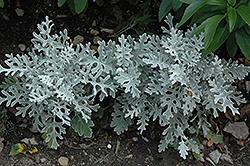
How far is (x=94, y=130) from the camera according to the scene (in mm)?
2332

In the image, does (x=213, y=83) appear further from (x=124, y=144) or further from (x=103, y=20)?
(x=103, y=20)

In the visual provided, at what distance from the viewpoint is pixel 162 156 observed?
2.25 metres

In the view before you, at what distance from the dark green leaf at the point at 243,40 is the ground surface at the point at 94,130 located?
684mm

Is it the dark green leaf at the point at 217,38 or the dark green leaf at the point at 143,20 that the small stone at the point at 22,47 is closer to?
the dark green leaf at the point at 143,20

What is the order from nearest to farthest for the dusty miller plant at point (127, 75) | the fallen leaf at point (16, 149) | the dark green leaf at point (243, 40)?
the dusty miller plant at point (127, 75) → the dark green leaf at point (243, 40) → the fallen leaf at point (16, 149)

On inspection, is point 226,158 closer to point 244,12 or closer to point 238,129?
point 238,129

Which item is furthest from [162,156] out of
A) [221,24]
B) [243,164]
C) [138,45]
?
[221,24]

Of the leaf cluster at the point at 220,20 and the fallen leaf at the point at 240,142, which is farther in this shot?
the fallen leaf at the point at 240,142

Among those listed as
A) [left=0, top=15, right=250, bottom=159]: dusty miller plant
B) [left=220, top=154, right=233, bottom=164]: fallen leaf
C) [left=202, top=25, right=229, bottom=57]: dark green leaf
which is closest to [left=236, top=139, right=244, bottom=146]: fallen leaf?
[left=220, top=154, right=233, bottom=164]: fallen leaf

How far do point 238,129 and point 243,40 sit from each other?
780 millimetres

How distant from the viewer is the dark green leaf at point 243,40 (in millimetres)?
1891

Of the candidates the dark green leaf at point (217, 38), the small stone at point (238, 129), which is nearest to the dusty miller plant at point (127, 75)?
the dark green leaf at point (217, 38)

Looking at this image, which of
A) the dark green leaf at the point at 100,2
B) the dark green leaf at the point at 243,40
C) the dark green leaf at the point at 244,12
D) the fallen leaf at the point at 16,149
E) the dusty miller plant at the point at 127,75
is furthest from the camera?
the dark green leaf at the point at 100,2

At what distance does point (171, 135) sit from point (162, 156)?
268 millimetres
